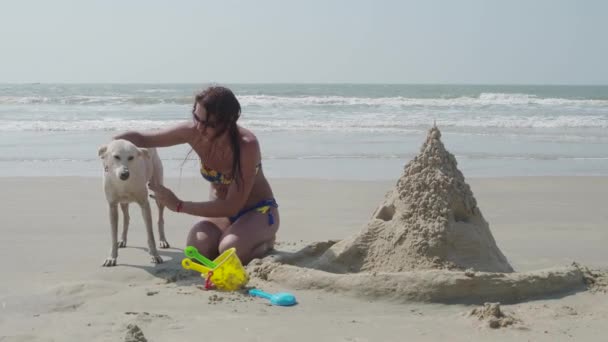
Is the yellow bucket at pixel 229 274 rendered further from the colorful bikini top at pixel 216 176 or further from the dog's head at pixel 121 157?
the dog's head at pixel 121 157

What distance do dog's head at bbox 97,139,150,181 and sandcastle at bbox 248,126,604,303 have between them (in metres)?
1.15

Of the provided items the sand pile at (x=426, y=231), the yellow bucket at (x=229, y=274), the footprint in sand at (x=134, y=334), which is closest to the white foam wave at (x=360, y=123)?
the sand pile at (x=426, y=231)

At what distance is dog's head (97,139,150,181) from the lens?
4.67m

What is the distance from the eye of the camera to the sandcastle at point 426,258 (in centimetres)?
386

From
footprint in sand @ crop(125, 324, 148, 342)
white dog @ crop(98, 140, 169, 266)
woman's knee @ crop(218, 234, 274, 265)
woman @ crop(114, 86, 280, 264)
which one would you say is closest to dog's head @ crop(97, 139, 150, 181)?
white dog @ crop(98, 140, 169, 266)

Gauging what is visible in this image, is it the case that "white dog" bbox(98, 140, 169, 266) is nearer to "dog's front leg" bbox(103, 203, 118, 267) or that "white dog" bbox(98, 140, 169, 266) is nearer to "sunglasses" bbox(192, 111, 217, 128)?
"dog's front leg" bbox(103, 203, 118, 267)

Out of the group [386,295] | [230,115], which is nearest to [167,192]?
[230,115]

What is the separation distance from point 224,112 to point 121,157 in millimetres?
915

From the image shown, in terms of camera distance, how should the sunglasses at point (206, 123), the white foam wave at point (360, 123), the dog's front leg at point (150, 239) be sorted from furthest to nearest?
the white foam wave at point (360, 123), the dog's front leg at point (150, 239), the sunglasses at point (206, 123)

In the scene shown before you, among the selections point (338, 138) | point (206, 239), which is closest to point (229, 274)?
point (206, 239)

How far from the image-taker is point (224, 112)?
4324mm

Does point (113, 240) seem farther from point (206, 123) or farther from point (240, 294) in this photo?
point (240, 294)

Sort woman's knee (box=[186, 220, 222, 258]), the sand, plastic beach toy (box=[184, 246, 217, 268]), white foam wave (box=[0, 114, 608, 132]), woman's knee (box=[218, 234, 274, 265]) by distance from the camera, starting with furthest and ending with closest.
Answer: white foam wave (box=[0, 114, 608, 132]) → woman's knee (box=[186, 220, 222, 258]) → woman's knee (box=[218, 234, 274, 265]) → plastic beach toy (box=[184, 246, 217, 268]) → the sand

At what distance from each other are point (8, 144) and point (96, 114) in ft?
30.4
